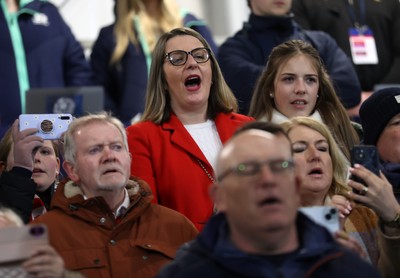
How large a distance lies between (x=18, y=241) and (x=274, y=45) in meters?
3.41

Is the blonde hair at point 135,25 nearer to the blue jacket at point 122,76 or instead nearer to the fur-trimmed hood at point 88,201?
the blue jacket at point 122,76

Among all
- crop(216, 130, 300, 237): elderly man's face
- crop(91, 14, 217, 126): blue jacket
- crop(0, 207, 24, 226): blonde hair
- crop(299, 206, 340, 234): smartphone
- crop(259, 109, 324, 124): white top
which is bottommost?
crop(91, 14, 217, 126): blue jacket

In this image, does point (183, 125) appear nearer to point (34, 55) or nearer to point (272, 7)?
point (272, 7)

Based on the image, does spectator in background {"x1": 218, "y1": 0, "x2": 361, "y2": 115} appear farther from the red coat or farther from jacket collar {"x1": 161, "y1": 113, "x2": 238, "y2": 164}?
the red coat

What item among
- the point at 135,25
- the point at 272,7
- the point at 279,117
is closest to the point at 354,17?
the point at 272,7

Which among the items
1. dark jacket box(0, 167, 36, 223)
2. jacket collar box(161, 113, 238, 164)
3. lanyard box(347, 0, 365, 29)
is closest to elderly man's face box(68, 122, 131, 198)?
dark jacket box(0, 167, 36, 223)

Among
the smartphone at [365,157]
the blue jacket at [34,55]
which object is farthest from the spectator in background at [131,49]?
the smartphone at [365,157]

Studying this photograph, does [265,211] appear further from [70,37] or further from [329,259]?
[70,37]

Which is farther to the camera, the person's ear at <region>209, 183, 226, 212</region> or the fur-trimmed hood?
the fur-trimmed hood

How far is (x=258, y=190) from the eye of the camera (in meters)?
3.63

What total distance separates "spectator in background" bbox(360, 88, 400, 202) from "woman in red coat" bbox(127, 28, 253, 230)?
0.63 m

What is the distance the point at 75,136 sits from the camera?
4965 millimetres

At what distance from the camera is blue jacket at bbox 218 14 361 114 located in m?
6.90

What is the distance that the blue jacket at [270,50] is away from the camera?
690 centimetres
